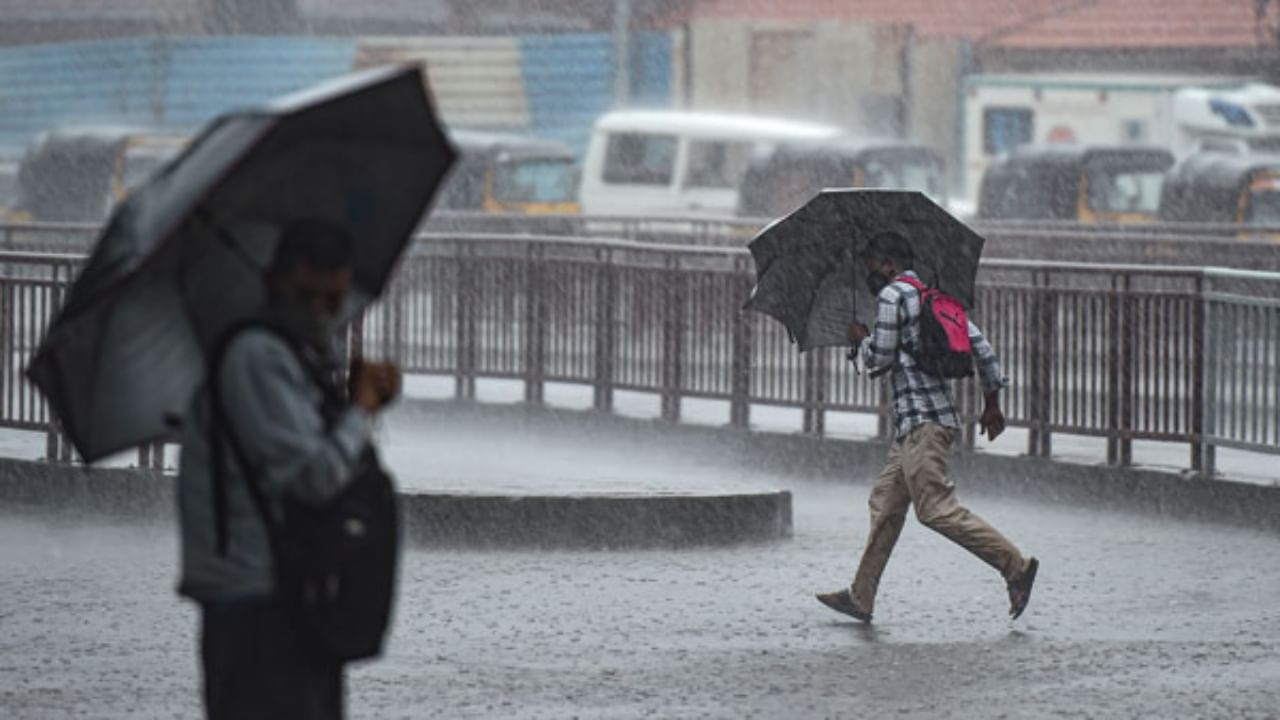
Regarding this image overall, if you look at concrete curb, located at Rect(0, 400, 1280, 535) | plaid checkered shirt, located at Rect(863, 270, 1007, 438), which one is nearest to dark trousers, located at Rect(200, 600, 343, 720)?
plaid checkered shirt, located at Rect(863, 270, 1007, 438)

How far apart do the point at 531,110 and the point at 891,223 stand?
→ 35938mm

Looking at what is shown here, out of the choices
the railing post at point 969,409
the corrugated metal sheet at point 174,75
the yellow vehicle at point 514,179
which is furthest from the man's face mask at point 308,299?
the corrugated metal sheet at point 174,75

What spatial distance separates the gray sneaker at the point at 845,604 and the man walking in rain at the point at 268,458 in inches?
204

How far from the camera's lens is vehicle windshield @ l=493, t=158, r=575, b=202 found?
33438 mm

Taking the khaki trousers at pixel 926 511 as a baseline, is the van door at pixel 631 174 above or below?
above

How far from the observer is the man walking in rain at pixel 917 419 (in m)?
10.0

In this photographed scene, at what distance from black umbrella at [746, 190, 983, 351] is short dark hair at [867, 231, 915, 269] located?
0.36 m

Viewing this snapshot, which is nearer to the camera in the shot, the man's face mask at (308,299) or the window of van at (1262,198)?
the man's face mask at (308,299)

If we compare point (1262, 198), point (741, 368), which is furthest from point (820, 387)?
point (1262, 198)

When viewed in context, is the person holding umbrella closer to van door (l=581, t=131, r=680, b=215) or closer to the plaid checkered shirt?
the plaid checkered shirt

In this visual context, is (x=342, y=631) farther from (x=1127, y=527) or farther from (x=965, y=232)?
(x=1127, y=527)

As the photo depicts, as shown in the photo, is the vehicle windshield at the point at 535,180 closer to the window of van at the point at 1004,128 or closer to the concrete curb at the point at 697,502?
the window of van at the point at 1004,128

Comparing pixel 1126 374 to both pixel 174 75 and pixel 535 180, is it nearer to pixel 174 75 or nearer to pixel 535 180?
pixel 535 180

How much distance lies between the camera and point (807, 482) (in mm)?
15609
